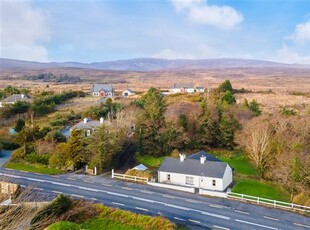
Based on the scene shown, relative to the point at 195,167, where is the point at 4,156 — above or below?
below

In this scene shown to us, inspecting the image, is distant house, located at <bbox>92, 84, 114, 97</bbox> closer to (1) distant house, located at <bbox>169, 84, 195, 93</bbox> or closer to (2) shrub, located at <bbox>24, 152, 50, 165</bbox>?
(1) distant house, located at <bbox>169, 84, 195, 93</bbox>

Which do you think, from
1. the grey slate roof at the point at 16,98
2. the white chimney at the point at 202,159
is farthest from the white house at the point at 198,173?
the grey slate roof at the point at 16,98

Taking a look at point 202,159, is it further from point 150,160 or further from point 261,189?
point 150,160

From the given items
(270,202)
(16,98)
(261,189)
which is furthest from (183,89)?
(270,202)

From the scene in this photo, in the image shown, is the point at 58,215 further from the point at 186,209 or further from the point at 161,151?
the point at 161,151

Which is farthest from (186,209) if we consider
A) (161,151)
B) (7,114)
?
(7,114)

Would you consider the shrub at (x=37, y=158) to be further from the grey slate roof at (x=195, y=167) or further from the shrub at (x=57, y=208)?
the shrub at (x=57, y=208)

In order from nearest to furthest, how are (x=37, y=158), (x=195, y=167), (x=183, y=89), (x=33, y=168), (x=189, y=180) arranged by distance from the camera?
1. (x=189, y=180)
2. (x=195, y=167)
3. (x=33, y=168)
4. (x=37, y=158)
5. (x=183, y=89)
